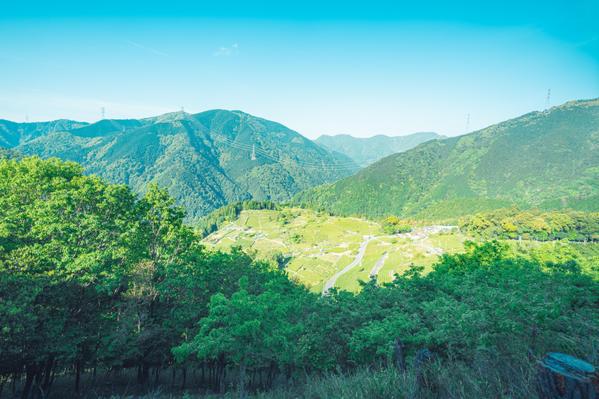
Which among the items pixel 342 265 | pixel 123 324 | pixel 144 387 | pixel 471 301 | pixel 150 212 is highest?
pixel 150 212

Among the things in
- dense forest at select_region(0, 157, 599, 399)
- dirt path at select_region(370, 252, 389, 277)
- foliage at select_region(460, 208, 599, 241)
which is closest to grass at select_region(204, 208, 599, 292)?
dirt path at select_region(370, 252, 389, 277)

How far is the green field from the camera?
7094 centimetres

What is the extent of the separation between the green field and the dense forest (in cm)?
2970

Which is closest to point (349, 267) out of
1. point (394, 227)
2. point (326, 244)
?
point (326, 244)

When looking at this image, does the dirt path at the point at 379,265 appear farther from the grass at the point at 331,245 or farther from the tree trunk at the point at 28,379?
the tree trunk at the point at 28,379

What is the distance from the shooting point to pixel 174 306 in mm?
18688

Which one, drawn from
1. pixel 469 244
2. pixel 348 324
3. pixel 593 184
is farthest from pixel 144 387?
pixel 593 184

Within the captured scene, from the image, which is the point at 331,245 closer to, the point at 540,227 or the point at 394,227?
the point at 394,227

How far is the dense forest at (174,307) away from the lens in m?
11.4

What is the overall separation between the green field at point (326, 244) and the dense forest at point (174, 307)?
29.7 meters

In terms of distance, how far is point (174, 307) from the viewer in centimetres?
1847

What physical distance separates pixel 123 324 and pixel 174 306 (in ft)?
11.4

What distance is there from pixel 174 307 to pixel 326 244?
A: 291 feet

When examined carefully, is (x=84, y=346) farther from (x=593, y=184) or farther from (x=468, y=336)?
(x=593, y=184)
